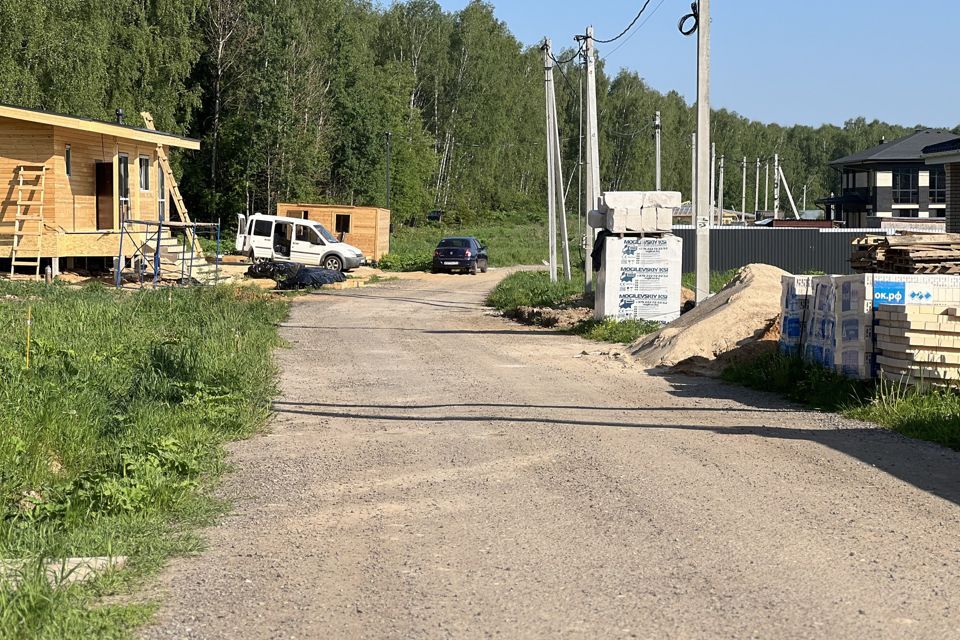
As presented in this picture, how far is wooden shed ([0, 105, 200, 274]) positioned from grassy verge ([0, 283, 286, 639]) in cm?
1123

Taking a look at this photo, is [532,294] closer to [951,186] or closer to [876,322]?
[951,186]

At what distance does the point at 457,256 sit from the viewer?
4659 cm

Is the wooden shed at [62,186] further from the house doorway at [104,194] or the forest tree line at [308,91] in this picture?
the forest tree line at [308,91]

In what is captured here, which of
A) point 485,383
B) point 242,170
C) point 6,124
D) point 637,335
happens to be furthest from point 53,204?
point 242,170

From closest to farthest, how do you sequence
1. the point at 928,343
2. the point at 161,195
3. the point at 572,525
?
the point at 572,525
the point at 928,343
the point at 161,195

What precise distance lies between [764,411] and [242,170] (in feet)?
164

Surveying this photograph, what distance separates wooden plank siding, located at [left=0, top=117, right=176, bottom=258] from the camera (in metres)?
28.4

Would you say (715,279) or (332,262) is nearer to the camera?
(715,279)

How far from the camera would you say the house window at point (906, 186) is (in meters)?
83.6

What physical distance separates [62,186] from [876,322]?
2309cm

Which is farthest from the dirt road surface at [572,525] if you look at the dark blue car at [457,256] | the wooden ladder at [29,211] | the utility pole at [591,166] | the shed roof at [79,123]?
the dark blue car at [457,256]

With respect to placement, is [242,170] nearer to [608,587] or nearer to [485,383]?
[485,383]

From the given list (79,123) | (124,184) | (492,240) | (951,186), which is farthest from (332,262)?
(492,240)

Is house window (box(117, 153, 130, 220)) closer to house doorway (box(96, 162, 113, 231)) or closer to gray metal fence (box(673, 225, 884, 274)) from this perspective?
house doorway (box(96, 162, 113, 231))
